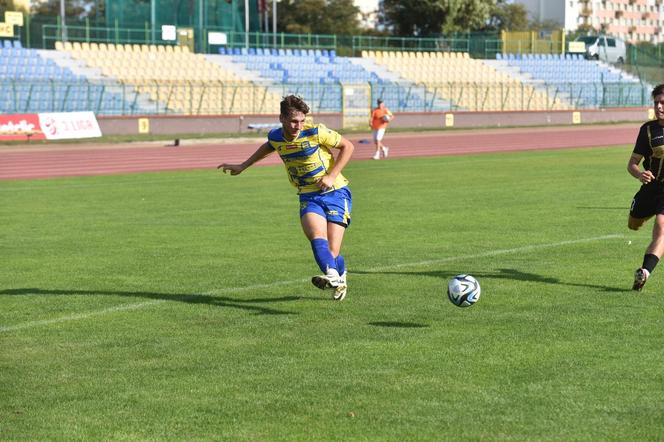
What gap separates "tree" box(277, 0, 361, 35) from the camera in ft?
310

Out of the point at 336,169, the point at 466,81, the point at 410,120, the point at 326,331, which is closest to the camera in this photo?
the point at 326,331

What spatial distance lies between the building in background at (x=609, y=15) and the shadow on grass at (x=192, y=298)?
5068 inches

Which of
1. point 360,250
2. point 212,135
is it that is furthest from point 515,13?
point 360,250

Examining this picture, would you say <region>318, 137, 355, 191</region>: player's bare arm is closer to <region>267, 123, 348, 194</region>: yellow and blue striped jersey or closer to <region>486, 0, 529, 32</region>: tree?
<region>267, 123, 348, 194</region>: yellow and blue striped jersey

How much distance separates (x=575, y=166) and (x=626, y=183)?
19.5 ft

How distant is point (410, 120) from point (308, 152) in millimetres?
47897

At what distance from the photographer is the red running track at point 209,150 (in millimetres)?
31266

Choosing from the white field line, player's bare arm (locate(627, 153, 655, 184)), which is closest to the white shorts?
the white field line

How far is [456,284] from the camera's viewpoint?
9.34 m

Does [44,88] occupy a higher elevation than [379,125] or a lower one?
higher

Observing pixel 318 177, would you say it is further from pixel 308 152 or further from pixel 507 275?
pixel 507 275

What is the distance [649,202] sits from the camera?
11.2m

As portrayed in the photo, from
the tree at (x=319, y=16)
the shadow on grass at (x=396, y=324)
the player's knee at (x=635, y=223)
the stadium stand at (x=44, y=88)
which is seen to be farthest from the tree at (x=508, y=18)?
the shadow on grass at (x=396, y=324)

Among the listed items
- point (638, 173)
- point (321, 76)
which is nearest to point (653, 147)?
point (638, 173)
